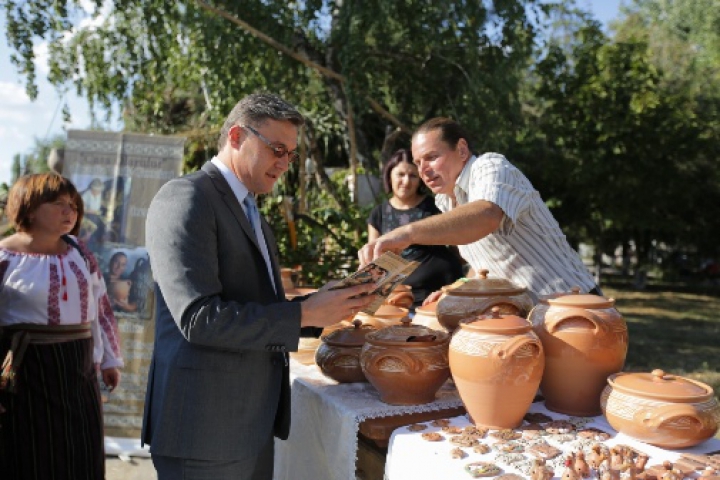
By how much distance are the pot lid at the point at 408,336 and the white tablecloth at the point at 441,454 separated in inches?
10.2

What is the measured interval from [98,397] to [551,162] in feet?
33.6

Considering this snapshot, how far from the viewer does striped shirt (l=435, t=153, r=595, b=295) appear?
2129 mm

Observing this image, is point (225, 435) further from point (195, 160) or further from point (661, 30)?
point (661, 30)

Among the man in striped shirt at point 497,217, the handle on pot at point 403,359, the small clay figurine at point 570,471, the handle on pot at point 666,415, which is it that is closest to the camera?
the small clay figurine at point 570,471

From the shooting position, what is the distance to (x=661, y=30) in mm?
17703

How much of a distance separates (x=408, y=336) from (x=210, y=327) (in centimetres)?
67

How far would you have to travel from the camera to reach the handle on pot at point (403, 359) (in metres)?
1.80

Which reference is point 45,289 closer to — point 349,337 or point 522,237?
point 349,337

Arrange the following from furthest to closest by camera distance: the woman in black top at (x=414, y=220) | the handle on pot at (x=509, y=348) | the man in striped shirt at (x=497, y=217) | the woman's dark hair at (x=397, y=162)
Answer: the woman's dark hair at (x=397, y=162) → the woman in black top at (x=414, y=220) → the man in striped shirt at (x=497, y=217) → the handle on pot at (x=509, y=348)

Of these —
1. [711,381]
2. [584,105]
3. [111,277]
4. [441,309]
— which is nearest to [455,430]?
[441,309]

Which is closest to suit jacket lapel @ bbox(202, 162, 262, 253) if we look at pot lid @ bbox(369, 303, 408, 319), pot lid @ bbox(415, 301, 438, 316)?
pot lid @ bbox(415, 301, 438, 316)

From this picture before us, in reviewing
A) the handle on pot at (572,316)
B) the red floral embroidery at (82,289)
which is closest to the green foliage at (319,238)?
the red floral embroidery at (82,289)

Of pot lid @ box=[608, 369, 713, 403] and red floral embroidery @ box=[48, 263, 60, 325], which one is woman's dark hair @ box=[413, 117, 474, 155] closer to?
pot lid @ box=[608, 369, 713, 403]

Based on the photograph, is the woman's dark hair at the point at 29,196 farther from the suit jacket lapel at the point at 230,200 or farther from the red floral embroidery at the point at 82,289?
the suit jacket lapel at the point at 230,200
